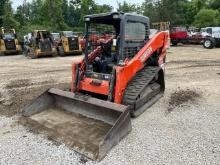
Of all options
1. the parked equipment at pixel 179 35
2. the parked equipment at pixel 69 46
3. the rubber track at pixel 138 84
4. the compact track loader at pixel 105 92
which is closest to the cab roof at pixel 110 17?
the compact track loader at pixel 105 92

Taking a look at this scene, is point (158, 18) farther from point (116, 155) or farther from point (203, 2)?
point (116, 155)

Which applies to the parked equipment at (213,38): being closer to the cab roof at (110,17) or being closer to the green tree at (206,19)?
the cab roof at (110,17)

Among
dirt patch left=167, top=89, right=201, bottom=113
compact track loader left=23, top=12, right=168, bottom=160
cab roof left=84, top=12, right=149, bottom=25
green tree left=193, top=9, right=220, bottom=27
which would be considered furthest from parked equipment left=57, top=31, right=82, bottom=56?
green tree left=193, top=9, right=220, bottom=27

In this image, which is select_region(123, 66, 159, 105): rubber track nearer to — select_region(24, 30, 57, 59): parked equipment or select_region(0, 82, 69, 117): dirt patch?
select_region(0, 82, 69, 117): dirt patch

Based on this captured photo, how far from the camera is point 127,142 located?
4934 mm

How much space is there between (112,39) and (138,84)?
1223 millimetres

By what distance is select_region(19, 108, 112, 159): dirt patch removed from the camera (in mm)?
4750

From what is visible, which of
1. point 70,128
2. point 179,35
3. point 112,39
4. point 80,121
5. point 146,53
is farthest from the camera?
point 179,35

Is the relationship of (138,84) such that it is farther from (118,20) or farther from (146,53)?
(118,20)

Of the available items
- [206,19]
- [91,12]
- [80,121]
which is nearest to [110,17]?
[80,121]

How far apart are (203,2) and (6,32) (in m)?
40.6

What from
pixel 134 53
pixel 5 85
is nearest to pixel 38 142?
pixel 134 53

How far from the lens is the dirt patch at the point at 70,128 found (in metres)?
4.75

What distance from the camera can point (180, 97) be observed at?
24.9 ft
